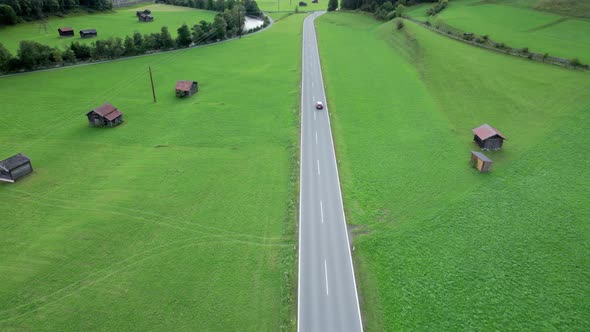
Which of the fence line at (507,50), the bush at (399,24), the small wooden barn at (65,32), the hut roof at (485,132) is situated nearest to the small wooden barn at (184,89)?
the hut roof at (485,132)

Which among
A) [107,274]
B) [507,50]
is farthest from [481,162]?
[507,50]

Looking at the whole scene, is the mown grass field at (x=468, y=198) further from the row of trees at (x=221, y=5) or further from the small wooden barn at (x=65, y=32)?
the row of trees at (x=221, y=5)

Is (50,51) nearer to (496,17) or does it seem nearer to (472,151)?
(472,151)

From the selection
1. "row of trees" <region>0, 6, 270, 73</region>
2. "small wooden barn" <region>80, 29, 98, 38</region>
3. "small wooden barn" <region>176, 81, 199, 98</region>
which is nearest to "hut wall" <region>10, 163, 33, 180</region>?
"small wooden barn" <region>176, 81, 199, 98</region>

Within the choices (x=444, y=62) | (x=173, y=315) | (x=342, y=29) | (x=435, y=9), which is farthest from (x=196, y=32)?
(x=173, y=315)

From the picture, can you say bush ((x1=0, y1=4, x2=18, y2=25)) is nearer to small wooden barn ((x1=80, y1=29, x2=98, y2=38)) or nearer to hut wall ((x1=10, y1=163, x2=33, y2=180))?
small wooden barn ((x1=80, y1=29, x2=98, y2=38))
